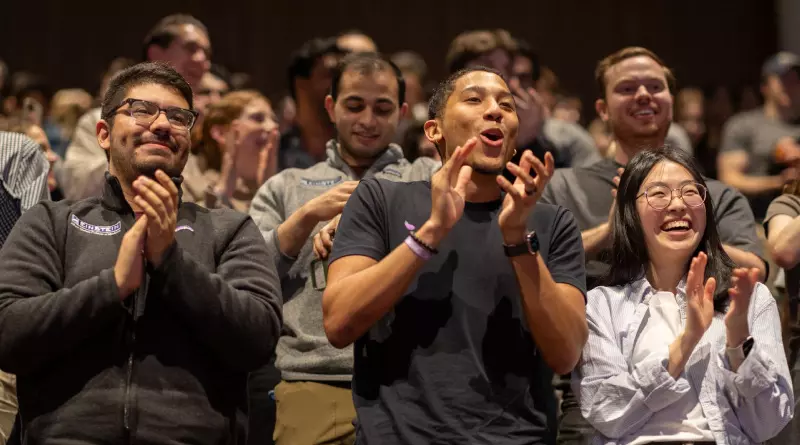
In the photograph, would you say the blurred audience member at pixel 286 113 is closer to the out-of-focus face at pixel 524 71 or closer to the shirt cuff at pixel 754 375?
the out-of-focus face at pixel 524 71

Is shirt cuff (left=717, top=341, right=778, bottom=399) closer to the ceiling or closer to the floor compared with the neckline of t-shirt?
closer to the floor

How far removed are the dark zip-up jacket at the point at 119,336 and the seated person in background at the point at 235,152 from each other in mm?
1333

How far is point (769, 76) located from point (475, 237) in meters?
3.71

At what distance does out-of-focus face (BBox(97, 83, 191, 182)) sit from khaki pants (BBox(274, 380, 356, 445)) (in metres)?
0.83

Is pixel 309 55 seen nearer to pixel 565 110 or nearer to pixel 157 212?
pixel 157 212

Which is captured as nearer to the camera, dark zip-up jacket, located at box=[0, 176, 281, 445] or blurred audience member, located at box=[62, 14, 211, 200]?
dark zip-up jacket, located at box=[0, 176, 281, 445]

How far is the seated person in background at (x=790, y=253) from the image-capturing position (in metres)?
3.26

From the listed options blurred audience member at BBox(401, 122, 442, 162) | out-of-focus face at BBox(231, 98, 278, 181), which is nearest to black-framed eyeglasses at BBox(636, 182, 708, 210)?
blurred audience member at BBox(401, 122, 442, 162)

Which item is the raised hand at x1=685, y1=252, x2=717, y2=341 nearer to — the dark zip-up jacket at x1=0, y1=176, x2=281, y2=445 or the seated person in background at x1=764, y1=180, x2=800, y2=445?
the seated person in background at x1=764, y1=180, x2=800, y2=445

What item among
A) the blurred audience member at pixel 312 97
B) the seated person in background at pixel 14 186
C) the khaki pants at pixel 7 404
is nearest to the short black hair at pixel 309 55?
the blurred audience member at pixel 312 97

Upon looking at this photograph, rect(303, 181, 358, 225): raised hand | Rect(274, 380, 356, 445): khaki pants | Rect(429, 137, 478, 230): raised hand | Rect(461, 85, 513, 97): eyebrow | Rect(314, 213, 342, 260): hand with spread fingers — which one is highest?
Rect(461, 85, 513, 97): eyebrow

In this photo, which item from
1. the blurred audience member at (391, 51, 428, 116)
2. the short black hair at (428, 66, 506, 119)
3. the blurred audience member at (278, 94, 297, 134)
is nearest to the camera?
the short black hair at (428, 66, 506, 119)

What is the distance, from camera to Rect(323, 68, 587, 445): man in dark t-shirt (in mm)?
2428

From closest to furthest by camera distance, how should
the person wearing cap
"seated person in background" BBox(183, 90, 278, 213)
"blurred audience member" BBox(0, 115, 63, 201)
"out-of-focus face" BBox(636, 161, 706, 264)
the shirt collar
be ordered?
"out-of-focus face" BBox(636, 161, 706, 264), the shirt collar, "blurred audience member" BBox(0, 115, 63, 201), "seated person in background" BBox(183, 90, 278, 213), the person wearing cap
